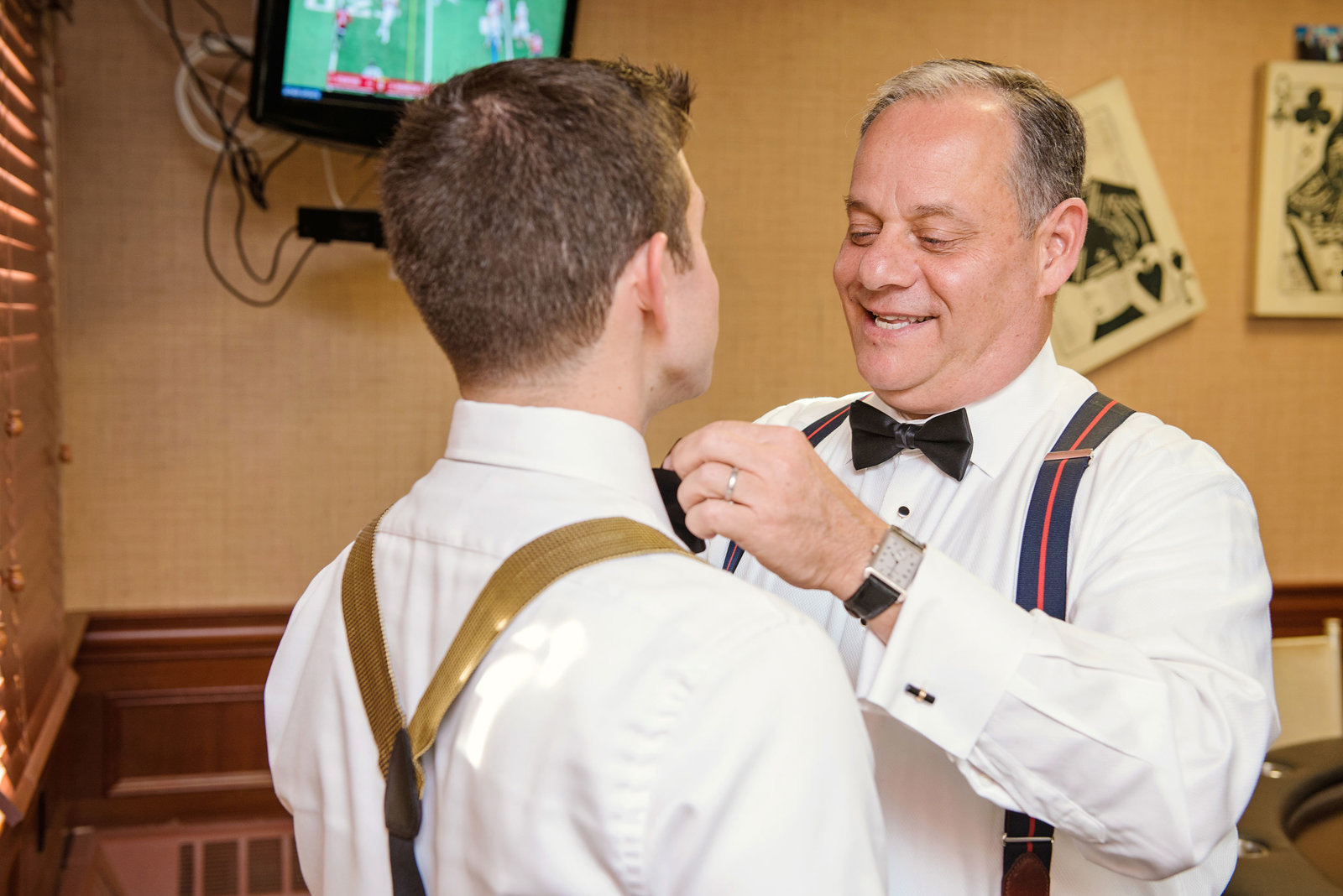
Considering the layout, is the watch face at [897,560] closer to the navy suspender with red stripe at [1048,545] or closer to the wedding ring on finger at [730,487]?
the wedding ring on finger at [730,487]

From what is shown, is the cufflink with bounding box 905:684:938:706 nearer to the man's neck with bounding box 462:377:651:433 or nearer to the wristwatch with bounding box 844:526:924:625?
the wristwatch with bounding box 844:526:924:625

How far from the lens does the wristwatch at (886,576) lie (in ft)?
3.62

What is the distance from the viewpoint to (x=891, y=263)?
154 centimetres

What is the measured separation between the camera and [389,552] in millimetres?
969

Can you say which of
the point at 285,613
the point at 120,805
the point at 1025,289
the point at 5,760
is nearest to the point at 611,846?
the point at 1025,289

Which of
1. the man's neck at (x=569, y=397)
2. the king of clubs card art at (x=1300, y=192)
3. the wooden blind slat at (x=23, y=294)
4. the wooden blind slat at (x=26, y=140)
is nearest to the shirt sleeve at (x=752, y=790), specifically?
the man's neck at (x=569, y=397)

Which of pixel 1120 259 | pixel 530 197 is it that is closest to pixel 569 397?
pixel 530 197

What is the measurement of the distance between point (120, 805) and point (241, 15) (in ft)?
6.87

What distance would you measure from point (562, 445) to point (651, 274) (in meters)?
0.16

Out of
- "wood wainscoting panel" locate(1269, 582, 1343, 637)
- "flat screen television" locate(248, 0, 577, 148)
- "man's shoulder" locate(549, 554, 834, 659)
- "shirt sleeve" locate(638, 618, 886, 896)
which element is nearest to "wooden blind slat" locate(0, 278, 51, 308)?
"flat screen television" locate(248, 0, 577, 148)

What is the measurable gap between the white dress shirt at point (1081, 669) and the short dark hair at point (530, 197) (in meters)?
0.47

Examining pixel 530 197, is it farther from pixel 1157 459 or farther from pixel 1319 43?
pixel 1319 43

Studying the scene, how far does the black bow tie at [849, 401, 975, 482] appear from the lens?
152cm

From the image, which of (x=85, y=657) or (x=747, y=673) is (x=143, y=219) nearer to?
(x=85, y=657)
